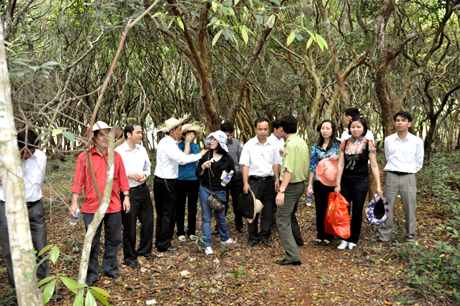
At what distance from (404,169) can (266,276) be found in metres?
2.60

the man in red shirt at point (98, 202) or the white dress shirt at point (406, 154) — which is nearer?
the man in red shirt at point (98, 202)

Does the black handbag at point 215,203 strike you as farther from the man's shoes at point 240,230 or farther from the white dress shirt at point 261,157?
the man's shoes at point 240,230

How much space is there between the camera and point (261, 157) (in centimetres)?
538

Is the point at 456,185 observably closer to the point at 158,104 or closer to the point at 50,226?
the point at 50,226

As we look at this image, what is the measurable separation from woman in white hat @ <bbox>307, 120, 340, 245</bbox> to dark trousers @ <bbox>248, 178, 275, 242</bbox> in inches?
25.2

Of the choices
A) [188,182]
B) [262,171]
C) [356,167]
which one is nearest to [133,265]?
[188,182]

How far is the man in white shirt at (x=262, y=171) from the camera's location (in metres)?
5.37

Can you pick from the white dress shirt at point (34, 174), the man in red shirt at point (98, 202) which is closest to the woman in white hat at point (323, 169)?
the man in red shirt at point (98, 202)

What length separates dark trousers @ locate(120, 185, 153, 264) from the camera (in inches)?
182

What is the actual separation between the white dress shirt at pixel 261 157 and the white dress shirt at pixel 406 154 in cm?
175

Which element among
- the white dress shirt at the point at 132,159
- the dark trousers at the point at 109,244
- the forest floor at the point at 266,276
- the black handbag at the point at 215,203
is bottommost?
the forest floor at the point at 266,276

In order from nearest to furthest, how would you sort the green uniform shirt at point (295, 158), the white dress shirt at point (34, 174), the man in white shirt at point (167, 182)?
the white dress shirt at point (34, 174), the green uniform shirt at point (295, 158), the man in white shirt at point (167, 182)

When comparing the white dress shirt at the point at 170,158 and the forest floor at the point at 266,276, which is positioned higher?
the white dress shirt at the point at 170,158

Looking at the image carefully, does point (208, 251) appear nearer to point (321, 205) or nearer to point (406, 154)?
point (321, 205)
